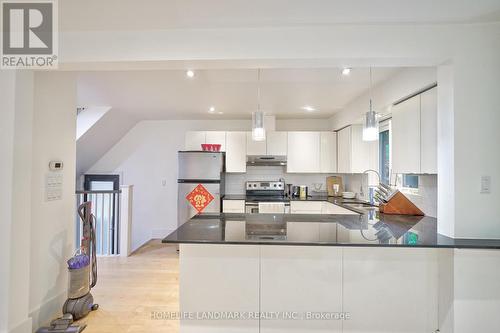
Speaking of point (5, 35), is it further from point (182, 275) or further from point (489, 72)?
point (489, 72)

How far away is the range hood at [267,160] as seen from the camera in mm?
4512

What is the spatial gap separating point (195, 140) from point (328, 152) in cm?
240

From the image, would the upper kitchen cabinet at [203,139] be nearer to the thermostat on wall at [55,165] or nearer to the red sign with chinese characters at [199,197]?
the red sign with chinese characters at [199,197]

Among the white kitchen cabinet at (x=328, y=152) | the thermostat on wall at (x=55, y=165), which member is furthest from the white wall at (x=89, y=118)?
the white kitchen cabinet at (x=328, y=152)

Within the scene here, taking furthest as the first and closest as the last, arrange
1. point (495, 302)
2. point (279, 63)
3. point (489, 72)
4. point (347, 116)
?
point (347, 116) → point (279, 63) → point (489, 72) → point (495, 302)

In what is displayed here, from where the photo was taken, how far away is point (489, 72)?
1.77 m

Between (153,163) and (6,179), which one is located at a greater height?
(153,163)

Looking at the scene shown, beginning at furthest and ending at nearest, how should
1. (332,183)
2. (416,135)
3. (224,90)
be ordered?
1. (332,183)
2. (224,90)
3. (416,135)

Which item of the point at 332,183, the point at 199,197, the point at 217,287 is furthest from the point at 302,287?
the point at 332,183

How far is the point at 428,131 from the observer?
2.15 meters

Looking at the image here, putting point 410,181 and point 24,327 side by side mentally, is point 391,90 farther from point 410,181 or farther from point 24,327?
point 24,327

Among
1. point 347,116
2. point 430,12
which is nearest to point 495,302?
point 430,12

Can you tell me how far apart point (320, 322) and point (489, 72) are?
6.97ft

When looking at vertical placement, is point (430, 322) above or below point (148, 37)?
below
